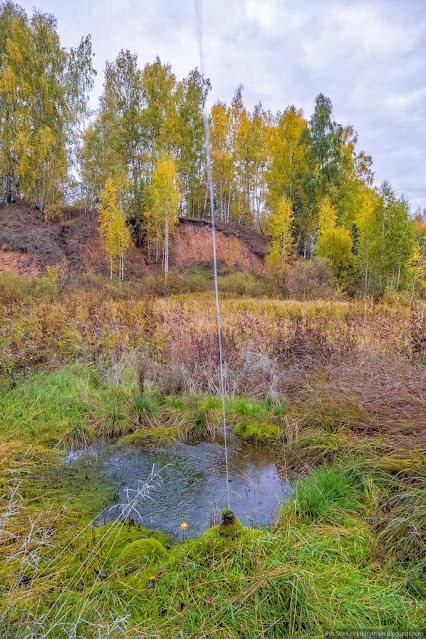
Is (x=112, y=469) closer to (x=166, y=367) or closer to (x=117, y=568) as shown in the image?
(x=117, y=568)

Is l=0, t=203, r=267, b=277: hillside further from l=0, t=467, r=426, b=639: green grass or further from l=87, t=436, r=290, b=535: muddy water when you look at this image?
l=0, t=467, r=426, b=639: green grass

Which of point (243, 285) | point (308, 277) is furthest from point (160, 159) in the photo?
point (308, 277)

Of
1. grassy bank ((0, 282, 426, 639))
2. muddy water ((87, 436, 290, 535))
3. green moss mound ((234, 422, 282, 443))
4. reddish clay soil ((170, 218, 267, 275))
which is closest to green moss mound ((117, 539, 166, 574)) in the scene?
grassy bank ((0, 282, 426, 639))

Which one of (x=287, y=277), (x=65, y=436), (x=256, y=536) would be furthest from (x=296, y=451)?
(x=287, y=277)

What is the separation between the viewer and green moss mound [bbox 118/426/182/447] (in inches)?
180

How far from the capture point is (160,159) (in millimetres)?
23906

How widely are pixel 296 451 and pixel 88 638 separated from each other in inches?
115

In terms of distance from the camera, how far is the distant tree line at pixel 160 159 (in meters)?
22.5

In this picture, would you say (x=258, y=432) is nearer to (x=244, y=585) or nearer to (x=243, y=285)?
(x=244, y=585)

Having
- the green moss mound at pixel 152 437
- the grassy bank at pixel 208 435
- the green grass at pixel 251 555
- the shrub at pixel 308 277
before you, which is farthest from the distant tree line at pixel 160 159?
the green grass at pixel 251 555

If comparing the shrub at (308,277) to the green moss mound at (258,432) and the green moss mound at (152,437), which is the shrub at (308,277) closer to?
the green moss mound at (258,432)

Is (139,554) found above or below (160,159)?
below

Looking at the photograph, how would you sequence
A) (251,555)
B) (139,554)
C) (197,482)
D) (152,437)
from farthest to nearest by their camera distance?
(152,437), (197,482), (139,554), (251,555)

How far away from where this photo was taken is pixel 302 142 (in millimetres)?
28953
